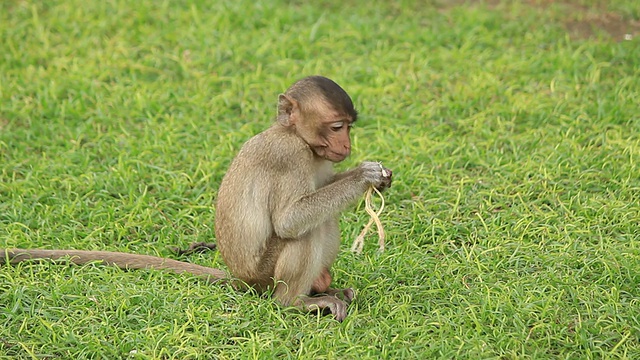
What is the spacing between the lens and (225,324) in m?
5.28

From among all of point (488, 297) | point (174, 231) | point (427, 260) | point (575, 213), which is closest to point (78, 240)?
point (174, 231)

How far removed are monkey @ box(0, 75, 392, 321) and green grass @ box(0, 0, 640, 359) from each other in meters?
0.21

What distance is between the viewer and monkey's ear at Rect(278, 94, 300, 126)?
217 inches

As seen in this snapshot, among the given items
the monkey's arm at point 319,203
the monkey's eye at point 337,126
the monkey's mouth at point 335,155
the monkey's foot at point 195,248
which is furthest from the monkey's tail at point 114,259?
the monkey's eye at point 337,126

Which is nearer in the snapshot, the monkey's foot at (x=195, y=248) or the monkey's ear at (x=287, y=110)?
the monkey's ear at (x=287, y=110)

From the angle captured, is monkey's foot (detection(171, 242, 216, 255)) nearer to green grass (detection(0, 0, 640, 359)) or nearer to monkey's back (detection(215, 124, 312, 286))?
green grass (detection(0, 0, 640, 359))

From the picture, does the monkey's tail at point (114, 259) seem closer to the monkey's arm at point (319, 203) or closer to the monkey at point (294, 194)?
the monkey at point (294, 194)

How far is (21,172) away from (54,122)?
889 millimetres

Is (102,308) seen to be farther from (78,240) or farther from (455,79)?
(455,79)

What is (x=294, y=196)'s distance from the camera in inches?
213

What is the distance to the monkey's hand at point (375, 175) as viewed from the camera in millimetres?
5414

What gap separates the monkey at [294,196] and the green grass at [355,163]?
21 cm

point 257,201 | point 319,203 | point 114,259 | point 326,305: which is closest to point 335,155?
point 319,203

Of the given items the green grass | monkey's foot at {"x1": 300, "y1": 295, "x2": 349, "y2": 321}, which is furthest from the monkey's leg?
the green grass
